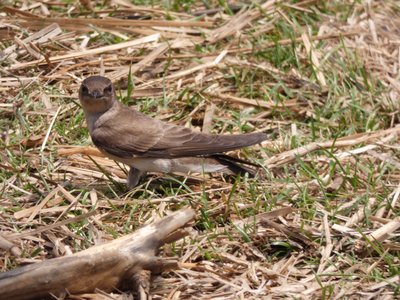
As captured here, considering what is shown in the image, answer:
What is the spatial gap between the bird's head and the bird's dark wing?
0.49ft

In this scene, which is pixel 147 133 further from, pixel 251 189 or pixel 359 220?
pixel 359 220

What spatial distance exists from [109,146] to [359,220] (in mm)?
2056

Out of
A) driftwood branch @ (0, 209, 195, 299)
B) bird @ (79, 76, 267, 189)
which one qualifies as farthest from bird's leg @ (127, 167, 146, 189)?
driftwood branch @ (0, 209, 195, 299)

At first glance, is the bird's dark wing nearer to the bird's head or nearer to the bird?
the bird

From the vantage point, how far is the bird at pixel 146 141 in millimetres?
7680

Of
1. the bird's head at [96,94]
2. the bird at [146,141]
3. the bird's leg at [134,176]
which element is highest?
the bird's head at [96,94]

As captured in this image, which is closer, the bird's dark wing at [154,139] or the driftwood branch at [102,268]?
the driftwood branch at [102,268]

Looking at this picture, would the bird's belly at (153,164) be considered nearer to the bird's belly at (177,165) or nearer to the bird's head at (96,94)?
the bird's belly at (177,165)

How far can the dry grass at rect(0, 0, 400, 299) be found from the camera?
6.47 m

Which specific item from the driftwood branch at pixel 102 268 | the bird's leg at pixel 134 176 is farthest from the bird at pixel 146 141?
the driftwood branch at pixel 102 268

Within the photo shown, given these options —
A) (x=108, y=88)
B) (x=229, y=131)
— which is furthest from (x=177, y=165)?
(x=229, y=131)

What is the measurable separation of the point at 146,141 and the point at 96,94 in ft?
1.81

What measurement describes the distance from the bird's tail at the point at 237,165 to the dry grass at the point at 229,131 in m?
0.11

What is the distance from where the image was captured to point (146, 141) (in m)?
7.84
